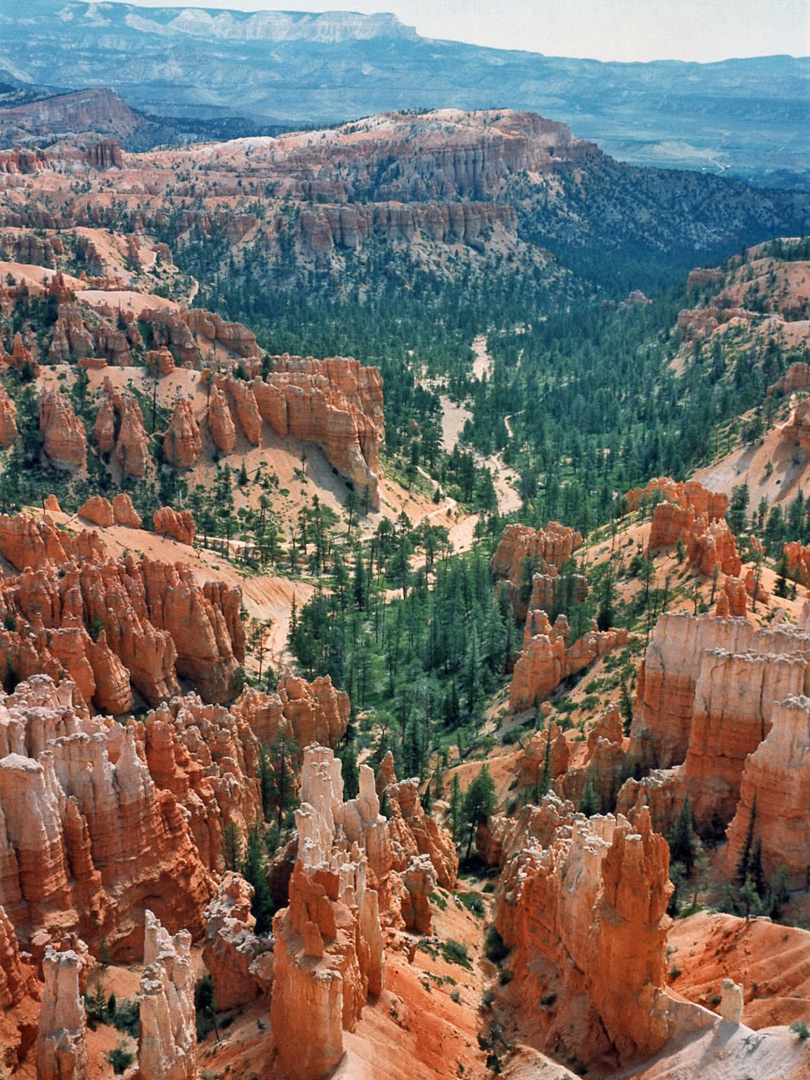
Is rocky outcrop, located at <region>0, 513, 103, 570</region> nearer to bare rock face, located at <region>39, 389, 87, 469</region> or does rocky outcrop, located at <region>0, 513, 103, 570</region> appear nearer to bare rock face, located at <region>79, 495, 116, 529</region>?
bare rock face, located at <region>79, 495, 116, 529</region>

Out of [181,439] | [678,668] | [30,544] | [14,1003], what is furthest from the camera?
[181,439]

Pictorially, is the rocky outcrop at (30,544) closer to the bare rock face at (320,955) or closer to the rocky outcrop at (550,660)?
the rocky outcrop at (550,660)

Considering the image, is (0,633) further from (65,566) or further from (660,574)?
(660,574)

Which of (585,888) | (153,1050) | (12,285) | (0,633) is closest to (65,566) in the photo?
(0,633)

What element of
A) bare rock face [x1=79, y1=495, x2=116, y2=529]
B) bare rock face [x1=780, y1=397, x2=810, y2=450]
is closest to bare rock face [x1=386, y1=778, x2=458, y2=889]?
bare rock face [x1=79, y1=495, x2=116, y2=529]

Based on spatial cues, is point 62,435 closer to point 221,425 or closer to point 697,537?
point 221,425

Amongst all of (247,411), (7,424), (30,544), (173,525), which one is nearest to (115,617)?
→ (30,544)

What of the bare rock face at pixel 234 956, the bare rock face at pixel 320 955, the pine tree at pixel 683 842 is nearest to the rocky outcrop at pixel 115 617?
the bare rock face at pixel 234 956
